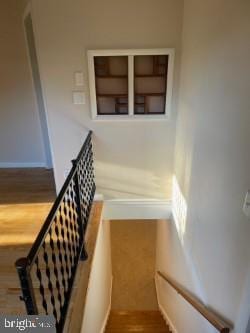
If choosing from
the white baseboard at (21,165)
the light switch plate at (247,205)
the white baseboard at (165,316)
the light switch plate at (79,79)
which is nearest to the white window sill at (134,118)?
the light switch plate at (79,79)

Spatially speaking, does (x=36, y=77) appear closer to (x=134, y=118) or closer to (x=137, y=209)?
(x=134, y=118)

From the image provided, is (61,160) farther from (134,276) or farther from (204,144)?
(134,276)

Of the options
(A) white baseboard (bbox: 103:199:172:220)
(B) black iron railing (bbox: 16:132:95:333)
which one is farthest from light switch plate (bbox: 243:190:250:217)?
(A) white baseboard (bbox: 103:199:172:220)

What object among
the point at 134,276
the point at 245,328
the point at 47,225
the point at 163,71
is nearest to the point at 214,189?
the point at 245,328

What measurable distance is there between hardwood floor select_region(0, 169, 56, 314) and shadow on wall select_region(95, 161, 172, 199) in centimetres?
73

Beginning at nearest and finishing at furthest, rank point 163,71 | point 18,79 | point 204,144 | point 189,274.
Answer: point 204,144
point 189,274
point 163,71
point 18,79

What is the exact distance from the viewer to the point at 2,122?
3.93m

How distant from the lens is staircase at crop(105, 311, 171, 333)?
361 cm

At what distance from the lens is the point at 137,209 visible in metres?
3.50

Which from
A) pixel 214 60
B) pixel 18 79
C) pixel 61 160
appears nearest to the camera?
pixel 214 60

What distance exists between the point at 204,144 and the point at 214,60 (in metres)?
0.61

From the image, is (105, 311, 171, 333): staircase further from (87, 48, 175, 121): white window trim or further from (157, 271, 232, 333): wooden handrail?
(87, 48, 175, 121): white window trim

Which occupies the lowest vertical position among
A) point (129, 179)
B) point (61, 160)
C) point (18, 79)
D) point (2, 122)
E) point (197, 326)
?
point (197, 326)

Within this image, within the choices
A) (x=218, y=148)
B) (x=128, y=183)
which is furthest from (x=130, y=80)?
(x=218, y=148)
